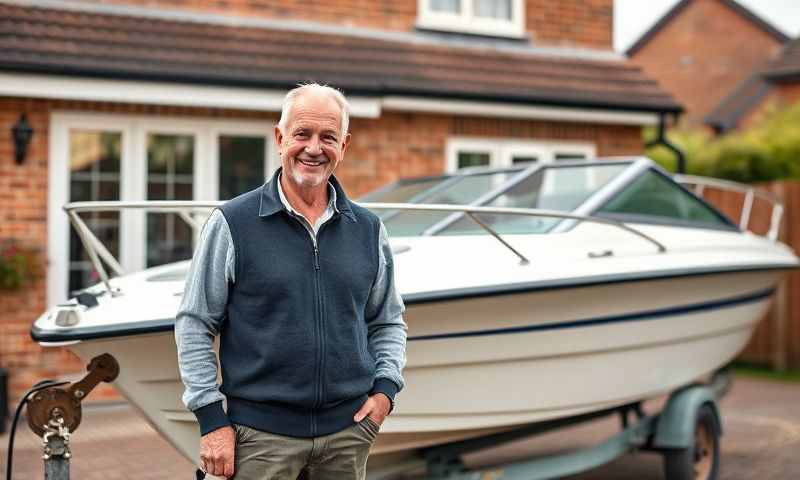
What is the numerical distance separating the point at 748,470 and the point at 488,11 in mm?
5731

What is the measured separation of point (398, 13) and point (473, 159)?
1.59 metres

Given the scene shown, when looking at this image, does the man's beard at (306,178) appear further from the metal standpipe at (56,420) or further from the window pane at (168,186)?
the window pane at (168,186)

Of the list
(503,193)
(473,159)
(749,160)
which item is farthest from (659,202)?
(749,160)

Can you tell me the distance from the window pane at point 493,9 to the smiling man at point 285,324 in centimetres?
780

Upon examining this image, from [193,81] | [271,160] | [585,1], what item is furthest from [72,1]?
[585,1]

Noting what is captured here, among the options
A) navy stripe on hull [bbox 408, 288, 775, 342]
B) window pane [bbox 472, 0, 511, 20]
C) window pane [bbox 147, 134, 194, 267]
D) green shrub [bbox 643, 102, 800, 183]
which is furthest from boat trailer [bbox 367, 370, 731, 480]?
green shrub [bbox 643, 102, 800, 183]

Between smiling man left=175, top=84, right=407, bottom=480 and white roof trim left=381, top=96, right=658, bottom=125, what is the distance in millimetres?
6205

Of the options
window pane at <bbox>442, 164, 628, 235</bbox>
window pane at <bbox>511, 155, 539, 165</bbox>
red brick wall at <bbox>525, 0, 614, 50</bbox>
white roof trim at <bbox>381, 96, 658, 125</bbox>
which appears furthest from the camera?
red brick wall at <bbox>525, 0, 614, 50</bbox>

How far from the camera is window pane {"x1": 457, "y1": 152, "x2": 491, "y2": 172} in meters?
9.82

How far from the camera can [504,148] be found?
389 inches

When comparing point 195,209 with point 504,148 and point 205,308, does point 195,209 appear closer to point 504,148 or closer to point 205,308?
point 205,308

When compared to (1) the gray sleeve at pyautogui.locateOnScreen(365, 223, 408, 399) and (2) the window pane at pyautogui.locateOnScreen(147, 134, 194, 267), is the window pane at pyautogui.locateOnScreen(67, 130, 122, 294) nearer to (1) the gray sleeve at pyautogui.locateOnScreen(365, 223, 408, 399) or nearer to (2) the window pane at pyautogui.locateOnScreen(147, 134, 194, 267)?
(2) the window pane at pyautogui.locateOnScreen(147, 134, 194, 267)

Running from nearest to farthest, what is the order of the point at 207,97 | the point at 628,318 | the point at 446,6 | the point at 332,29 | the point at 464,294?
the point at 464,294 < the point at 628,318 < the point at 207,97 < the point at 332,29 < the point at 446,6

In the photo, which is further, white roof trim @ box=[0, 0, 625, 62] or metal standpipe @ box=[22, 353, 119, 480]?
white roof trim @ box=[0, 0, 625, 62]
